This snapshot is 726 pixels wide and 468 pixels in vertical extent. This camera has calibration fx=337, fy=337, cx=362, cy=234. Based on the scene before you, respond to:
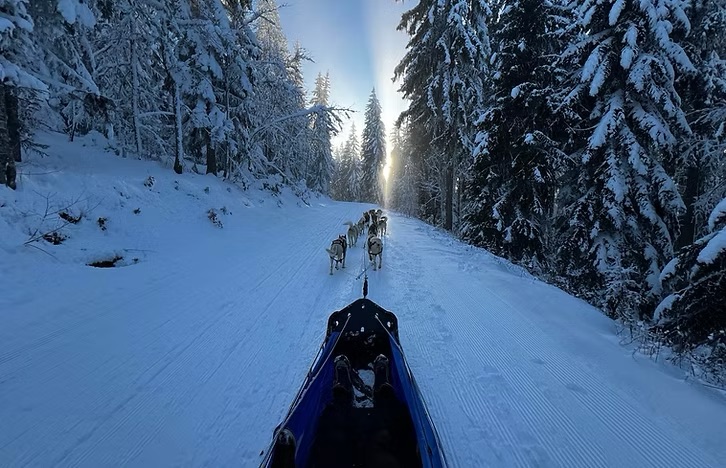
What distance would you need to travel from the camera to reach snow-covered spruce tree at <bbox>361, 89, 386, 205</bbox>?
49250mm

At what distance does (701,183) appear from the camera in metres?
11.7

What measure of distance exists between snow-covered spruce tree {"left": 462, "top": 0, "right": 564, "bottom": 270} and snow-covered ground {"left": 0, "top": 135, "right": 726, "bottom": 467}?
349 cm

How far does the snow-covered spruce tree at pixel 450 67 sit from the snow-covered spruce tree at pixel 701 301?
13223 mm

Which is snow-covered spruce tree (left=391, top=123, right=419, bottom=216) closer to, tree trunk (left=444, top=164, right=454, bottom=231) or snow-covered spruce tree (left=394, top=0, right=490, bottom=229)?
tree trunk (left=444, top=164, right=454, bottom=231)

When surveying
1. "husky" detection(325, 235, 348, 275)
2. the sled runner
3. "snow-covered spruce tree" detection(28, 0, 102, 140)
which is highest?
"snow-covered spruce tree" detection(28, 0, 102, 140)

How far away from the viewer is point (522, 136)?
11305mm

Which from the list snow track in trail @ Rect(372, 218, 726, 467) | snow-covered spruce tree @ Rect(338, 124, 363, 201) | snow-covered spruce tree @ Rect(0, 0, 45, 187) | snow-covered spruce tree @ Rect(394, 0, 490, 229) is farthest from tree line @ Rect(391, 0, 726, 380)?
snow-covered spruce tree @ Rect(338, 124, 363, 201)

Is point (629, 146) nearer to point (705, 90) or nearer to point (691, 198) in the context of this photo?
point (705, 90)

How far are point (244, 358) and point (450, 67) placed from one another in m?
17.3

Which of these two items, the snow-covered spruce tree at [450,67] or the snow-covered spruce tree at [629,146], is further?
the snow-covered spruce tree at [450,67]

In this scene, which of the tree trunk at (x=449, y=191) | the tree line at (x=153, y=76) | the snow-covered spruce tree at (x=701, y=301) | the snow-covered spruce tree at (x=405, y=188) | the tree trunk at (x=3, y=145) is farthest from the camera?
the snow-covered spruce tree at (x=405, y=188)

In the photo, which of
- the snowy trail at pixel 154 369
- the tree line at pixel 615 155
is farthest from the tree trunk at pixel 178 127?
the tree line at pixel 615 155

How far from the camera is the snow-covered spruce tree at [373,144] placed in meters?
49.2

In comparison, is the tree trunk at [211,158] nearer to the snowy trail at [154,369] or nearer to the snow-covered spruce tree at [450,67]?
the snow-covered spruce tree at [450,67]
